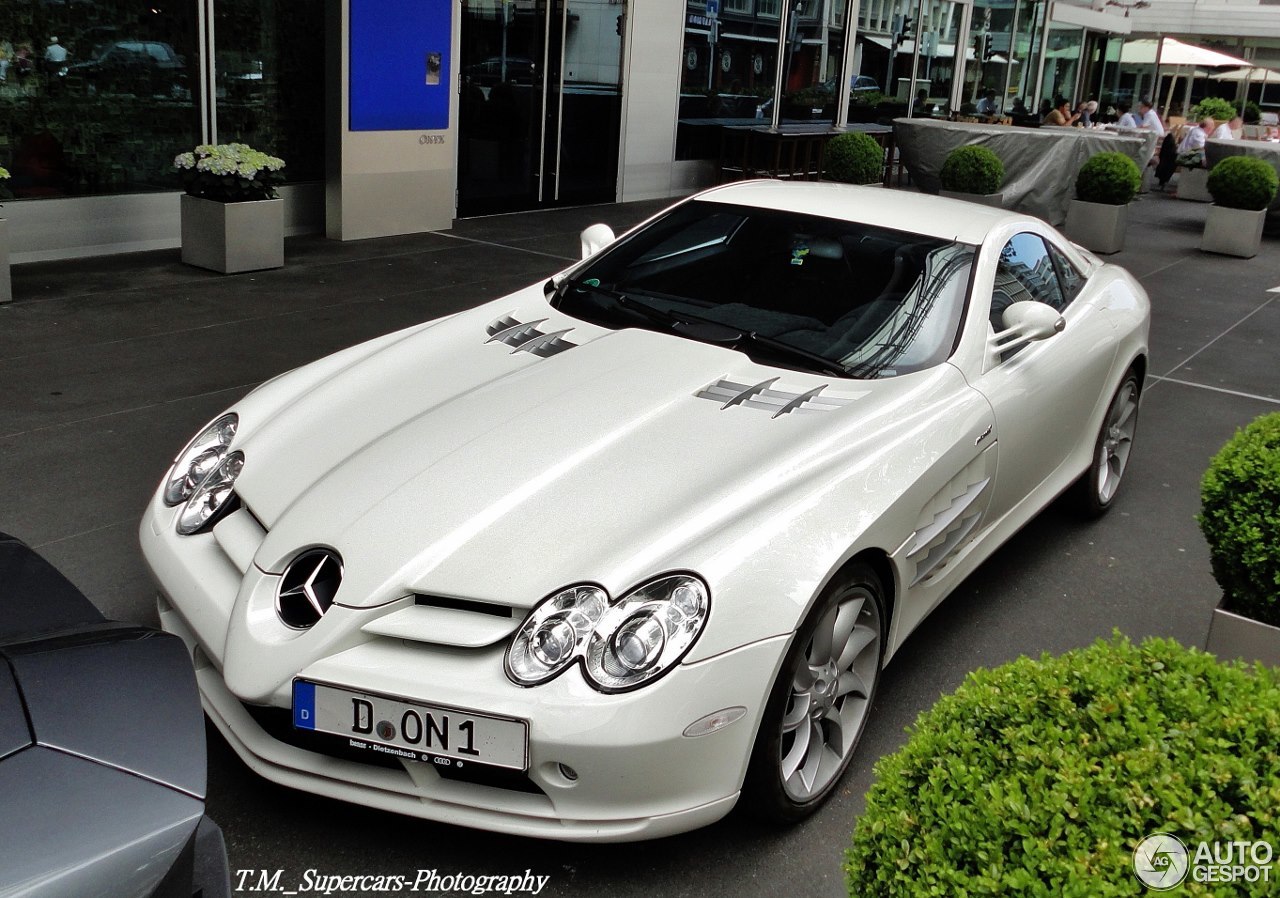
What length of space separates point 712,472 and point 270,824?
1.39 meters

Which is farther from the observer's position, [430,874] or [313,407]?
[313,407]

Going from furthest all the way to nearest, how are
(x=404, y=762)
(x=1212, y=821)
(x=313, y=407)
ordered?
1. (x=313, y=407)
2. (x=404, y=762)
3. (x=1212, y=821)

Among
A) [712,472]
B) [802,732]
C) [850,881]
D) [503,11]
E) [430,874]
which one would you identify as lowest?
[430,874]

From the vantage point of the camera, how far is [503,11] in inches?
487

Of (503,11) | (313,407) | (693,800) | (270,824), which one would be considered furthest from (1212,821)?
(503,11)

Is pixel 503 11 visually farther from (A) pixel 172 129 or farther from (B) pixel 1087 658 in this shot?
(B) pixel 1087 658

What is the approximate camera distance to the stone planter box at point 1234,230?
545 inches

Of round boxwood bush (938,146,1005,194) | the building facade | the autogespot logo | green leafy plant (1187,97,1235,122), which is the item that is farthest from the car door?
green leafy plant (1187,97,1235,122)

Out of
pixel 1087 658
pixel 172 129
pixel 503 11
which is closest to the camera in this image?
pixel 1087 658

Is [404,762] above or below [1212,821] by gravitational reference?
below

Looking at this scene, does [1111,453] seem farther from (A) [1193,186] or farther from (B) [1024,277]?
(A) [1193,186]

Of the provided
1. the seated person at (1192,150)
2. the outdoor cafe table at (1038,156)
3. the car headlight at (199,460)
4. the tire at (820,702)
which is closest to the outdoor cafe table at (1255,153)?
the seated person at (1192,150)

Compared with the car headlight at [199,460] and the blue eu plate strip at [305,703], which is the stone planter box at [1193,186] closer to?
the car headlight at [199,460]

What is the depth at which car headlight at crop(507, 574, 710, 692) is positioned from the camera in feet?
8.57
